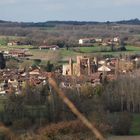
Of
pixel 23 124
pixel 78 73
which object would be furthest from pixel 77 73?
pixel 23 124

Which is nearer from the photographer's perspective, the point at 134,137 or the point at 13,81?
the point at 134,137

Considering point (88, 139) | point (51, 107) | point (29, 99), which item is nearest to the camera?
point (88, 139)

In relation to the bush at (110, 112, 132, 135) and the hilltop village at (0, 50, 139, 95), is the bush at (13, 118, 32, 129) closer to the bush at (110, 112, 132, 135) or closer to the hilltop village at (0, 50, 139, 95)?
the bush at (110, 112, 132, 135)

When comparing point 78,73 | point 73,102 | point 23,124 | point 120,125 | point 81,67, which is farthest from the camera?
point 81,67

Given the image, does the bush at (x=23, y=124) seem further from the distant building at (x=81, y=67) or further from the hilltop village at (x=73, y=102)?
the distant building at (x=81, y=67)

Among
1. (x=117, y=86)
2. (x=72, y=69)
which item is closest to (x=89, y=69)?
(x=72, y=69)

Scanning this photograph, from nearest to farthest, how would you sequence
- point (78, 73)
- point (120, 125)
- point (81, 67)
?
point (120, 125) < point (78, 73) < point (81, 67)

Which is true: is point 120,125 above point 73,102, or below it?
below

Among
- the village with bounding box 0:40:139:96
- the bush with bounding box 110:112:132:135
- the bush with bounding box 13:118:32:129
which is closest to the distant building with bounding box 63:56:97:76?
the village with bounding box 0:40:139:96

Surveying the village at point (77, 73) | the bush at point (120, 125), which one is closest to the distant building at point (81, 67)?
the village at point (77, 73)

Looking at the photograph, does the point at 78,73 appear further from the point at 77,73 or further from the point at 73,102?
the point at 73,102

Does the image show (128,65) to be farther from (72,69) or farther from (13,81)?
(13,81)
